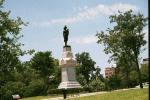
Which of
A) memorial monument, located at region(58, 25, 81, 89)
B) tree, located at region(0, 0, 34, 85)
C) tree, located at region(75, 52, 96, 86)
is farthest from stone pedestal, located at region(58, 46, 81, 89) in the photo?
tree, located at region(75, 52, 96, 86)

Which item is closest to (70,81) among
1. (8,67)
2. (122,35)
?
(122,35)

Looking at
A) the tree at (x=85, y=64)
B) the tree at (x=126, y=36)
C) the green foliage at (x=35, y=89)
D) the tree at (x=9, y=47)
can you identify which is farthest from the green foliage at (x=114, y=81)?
the tree at (x=85, y=64)

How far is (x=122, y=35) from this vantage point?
25.4 meters

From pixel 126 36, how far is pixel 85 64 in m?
37.5

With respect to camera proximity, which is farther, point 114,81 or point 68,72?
point 114,81

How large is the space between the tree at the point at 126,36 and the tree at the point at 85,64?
111 ft

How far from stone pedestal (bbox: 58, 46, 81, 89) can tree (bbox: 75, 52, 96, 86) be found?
3013cm

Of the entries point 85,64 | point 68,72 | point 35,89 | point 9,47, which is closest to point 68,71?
point 68,72

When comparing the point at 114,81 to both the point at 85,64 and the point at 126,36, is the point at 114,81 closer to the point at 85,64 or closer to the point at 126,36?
the point at 126,36

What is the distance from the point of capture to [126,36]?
2466cm

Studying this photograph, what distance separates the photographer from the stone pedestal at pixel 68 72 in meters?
28.6

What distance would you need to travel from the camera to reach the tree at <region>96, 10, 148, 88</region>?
2511 centimetres

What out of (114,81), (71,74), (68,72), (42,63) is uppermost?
(42,63)

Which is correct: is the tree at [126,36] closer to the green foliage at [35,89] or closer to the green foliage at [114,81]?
the green foliage at [114,81]
